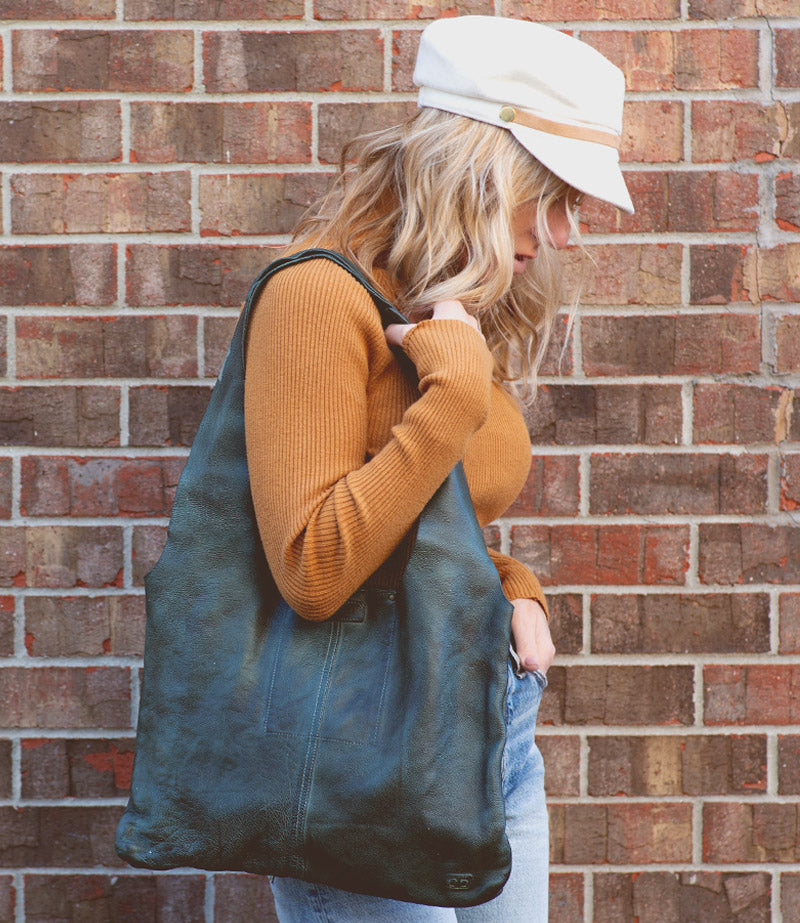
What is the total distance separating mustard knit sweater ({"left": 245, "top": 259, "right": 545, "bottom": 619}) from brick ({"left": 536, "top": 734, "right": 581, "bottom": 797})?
1.03m

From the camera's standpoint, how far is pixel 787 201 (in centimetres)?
185

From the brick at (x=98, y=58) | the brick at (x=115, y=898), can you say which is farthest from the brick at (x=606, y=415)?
the brick at (x=115, y=898)

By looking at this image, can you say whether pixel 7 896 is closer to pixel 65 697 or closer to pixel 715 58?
pixel 65 697

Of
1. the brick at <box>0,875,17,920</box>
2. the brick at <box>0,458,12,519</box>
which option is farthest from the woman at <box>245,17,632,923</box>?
the brick at <box>0,875,17,920</box>

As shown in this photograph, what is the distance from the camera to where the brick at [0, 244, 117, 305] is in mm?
1833

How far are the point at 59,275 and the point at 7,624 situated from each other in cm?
75

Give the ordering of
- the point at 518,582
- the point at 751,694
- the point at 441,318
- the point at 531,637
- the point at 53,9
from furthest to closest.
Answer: the point at 751,694
the point at 53,9
the point at 518,582
the point at 531,637
the point at 441,318

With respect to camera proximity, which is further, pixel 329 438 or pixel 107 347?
pixel 107 347

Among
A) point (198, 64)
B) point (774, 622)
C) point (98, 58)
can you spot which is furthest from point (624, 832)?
point (98, 58)

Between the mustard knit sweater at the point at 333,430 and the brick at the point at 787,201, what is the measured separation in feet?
3.47

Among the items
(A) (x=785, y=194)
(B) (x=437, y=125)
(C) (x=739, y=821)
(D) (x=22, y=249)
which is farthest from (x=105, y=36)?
Answer: (C) (x=739, y=821)

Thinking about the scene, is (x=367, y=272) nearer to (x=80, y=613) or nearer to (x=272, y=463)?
(x=272, y=463)

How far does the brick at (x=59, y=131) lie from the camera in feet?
5.96

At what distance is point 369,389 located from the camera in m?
1.19
